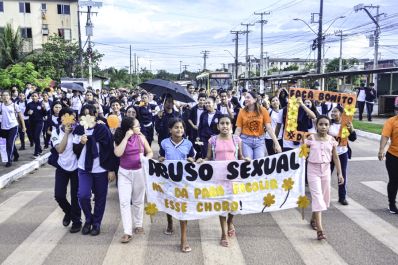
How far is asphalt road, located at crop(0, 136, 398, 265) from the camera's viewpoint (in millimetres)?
4844

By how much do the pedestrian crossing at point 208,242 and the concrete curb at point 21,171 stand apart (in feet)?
7.43

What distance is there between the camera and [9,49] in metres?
37.1

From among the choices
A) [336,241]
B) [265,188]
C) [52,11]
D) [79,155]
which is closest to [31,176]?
[79,155]

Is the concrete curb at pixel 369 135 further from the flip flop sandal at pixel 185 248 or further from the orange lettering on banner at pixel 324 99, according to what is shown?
the flip flop sandal at pixel 185 248

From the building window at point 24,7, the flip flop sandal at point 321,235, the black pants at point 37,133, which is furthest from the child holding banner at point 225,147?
the building window at point 24,7

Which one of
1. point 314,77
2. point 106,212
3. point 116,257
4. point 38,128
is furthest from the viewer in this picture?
point 314,77

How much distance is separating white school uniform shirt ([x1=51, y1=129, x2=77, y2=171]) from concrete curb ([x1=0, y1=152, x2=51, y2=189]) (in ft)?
11.9

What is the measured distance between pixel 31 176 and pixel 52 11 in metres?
49.6

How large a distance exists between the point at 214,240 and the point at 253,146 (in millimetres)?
1910

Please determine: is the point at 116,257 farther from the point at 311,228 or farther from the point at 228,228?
the point at 311,228

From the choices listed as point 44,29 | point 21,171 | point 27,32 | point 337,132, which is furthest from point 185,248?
point 27,32

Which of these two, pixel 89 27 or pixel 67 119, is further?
pixel 89 27

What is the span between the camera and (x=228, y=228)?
222 inches

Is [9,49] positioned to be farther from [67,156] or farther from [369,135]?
[67,156]
